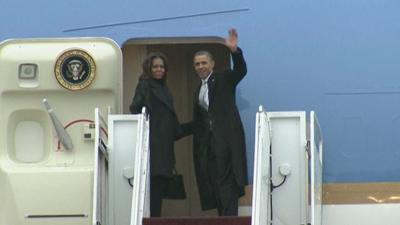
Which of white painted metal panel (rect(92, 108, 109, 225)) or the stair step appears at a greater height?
white painted metal panel (rect(92, 108, 109, 225))

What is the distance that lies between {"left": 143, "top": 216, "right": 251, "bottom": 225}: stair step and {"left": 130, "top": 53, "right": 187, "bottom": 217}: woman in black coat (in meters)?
0.44

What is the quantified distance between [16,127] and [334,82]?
1870 millimetres

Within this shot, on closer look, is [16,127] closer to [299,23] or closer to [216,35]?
[216,35]

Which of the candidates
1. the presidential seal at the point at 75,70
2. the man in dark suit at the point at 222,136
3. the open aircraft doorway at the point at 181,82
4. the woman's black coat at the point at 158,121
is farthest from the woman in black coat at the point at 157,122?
the open aircraft doorway at the point at 181,82

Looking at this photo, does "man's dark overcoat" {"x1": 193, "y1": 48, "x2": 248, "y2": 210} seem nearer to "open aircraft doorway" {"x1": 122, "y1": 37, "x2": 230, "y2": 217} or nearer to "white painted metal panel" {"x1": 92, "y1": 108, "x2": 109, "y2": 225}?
"white painted metal panel" {"x1": 92, "y1": 108, "x2": 109, "y2": 225}

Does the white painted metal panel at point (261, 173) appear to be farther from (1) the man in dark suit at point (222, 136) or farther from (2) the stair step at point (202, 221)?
(1) the man in dark suit at point (222, 136)

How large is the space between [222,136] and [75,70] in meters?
0.92

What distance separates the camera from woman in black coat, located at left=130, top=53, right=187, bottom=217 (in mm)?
4477

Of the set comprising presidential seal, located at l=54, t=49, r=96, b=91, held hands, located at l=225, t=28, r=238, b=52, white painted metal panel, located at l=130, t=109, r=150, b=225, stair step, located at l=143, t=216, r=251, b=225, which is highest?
held hands, located at l=225, t=28, r=238, b=52

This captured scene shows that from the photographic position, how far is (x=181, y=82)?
5.75 m

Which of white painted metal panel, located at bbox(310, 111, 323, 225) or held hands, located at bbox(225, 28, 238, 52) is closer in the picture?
white painted metal panel, located at bbox(310, 111, 323, 225)

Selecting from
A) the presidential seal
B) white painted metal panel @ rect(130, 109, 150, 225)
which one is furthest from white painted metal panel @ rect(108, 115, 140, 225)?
the presidential seal

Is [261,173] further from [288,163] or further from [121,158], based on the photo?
[121,158]

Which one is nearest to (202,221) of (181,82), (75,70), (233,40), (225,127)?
(225,127)
